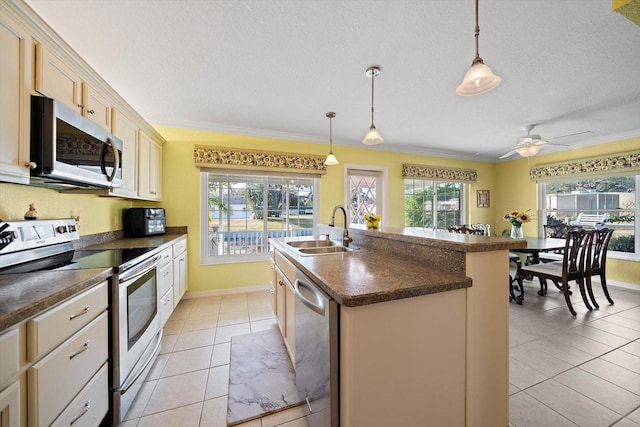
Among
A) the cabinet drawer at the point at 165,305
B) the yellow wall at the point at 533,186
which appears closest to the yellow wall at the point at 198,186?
the cabinet drawer at the point at 165,305

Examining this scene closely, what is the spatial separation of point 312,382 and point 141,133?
2917 mm

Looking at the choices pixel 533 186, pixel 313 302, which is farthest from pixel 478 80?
pixel 533 186

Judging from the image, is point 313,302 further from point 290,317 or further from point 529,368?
point 529,368

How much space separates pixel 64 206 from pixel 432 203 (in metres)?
5.50

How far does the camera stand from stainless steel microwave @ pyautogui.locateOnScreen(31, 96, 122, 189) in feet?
4.14

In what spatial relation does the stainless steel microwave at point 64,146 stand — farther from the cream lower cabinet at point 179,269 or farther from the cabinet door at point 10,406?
the cream lower cabinet at point 179,269

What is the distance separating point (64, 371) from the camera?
3.28ft

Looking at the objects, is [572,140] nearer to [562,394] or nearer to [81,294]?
[562,394]

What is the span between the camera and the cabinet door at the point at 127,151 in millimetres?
2096

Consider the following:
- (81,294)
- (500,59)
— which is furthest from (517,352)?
(81,294)

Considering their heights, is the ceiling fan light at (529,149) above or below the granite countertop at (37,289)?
above

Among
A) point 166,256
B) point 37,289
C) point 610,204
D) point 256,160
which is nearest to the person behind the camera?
point 37,289

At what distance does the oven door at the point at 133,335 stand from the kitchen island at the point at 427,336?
1108 millimetres

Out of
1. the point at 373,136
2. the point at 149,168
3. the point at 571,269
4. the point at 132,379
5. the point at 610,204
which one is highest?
the point at 373,136
